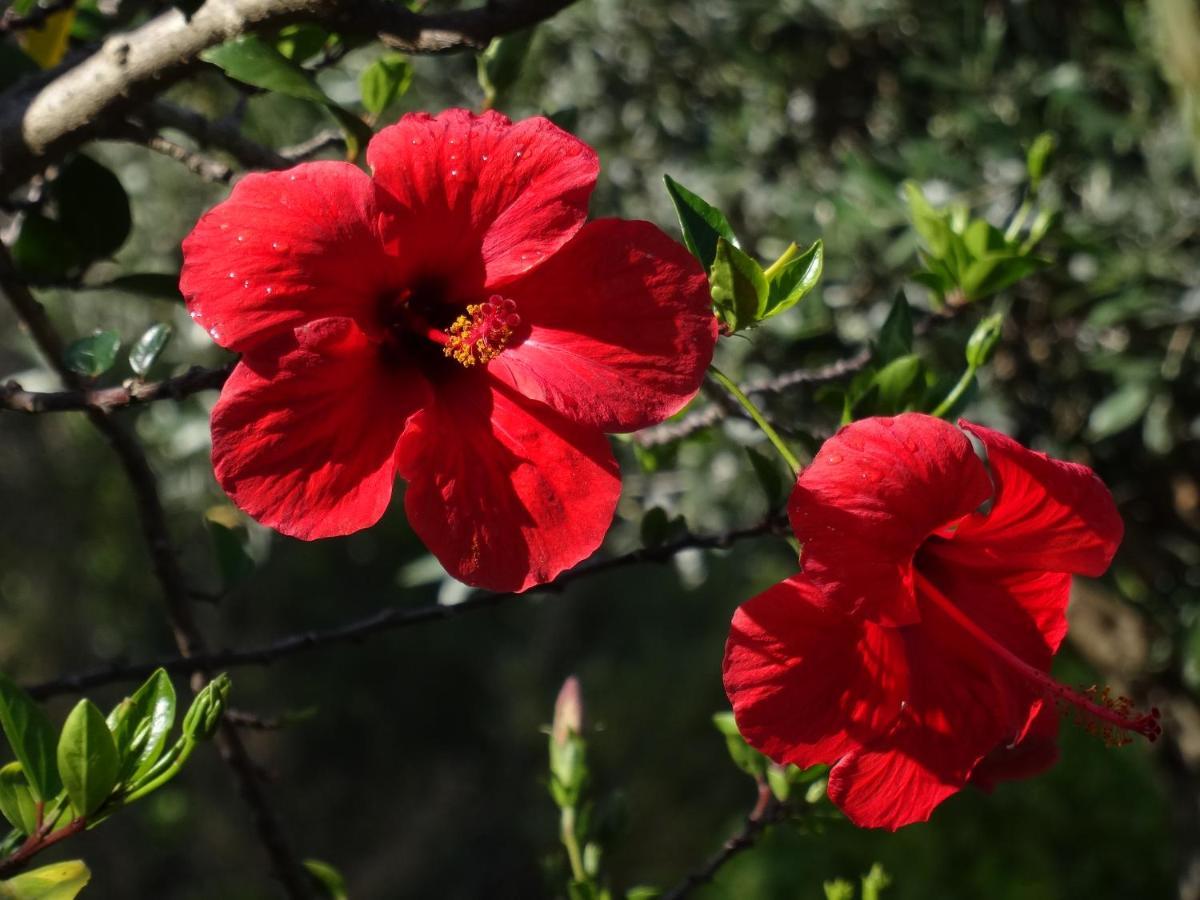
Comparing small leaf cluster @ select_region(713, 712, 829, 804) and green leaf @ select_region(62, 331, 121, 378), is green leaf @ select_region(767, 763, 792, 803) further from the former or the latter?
green leaf @ select_region(62, 331, 121, 378)

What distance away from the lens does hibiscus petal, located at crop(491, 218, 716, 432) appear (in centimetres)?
78

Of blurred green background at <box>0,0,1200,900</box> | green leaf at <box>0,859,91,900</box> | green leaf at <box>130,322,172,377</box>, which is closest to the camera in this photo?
green leaf at <box>0,859,91,900</box>

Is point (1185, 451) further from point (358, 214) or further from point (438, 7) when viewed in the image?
point (358, 214)

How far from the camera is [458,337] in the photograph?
0.84 m

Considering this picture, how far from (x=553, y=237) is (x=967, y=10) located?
1.90 metres

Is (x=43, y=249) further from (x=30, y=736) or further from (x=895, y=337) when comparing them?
(x=895, y=337)

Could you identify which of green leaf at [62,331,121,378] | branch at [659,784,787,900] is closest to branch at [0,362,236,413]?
green leaf at [62,331,121,378]

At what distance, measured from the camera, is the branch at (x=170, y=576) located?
1.03 meters

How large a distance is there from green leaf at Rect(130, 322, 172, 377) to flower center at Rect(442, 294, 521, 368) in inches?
9.1

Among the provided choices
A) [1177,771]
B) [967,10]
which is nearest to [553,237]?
[967,10]

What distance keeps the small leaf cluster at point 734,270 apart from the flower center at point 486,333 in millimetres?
133

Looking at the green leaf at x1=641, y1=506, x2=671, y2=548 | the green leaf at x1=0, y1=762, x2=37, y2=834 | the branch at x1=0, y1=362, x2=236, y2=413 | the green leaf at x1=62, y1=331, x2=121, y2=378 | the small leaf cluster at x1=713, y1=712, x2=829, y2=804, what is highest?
the branch at x1=0, y1=362, x2=236, y2=413

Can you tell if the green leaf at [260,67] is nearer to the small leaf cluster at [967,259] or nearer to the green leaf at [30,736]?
the green leaf at [30,736]

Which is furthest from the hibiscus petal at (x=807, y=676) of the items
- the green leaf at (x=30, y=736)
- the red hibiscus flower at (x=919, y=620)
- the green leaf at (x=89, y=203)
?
the green leaf at (x=89, y=203)
